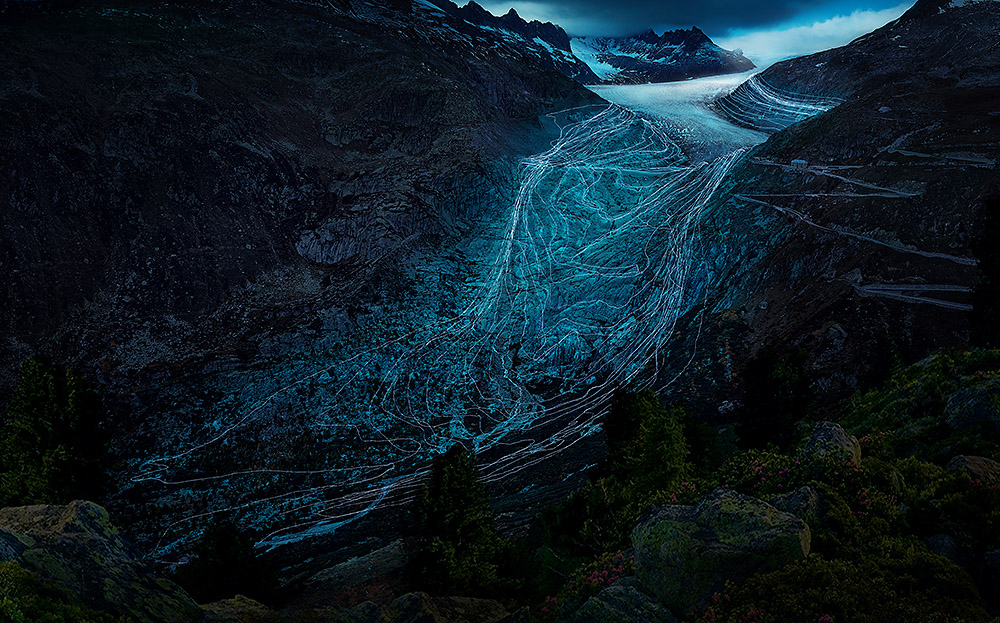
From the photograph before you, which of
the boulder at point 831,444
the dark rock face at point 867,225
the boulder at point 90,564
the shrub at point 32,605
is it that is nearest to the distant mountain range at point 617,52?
the dark rock face at point 867,225

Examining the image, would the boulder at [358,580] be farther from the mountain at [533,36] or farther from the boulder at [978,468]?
the mountain at [533,36]

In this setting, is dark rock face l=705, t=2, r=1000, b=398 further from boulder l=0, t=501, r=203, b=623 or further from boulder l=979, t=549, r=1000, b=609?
boulder l=0, t=501, r=203, b=623

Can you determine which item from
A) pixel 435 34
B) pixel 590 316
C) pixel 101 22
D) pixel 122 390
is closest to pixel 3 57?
pixel 101 22

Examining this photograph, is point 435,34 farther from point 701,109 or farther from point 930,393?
point 930,393

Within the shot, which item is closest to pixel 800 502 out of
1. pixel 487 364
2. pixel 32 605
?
pixel 32 605

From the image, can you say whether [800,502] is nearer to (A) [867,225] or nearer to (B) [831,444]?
(B) [831,444]

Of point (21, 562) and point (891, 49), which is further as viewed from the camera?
point (891, 49)
